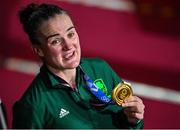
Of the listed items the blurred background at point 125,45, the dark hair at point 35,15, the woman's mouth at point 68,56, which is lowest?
the blurred background at point 125,45

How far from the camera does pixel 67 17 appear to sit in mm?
1486

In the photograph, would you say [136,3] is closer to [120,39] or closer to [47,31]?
[120,39]

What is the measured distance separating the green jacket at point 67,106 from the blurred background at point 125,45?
0.92 meters

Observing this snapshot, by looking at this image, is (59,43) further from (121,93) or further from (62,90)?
(121,93)

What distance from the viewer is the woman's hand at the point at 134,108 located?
4.81ft

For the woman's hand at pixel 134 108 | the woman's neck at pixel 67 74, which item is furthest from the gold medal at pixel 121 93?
the woman's neck at pixel 67 74

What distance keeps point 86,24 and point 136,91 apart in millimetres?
577

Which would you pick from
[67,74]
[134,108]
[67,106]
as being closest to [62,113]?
[67,106]

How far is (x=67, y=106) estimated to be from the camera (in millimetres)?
1526

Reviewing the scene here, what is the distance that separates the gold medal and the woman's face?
0.54ft

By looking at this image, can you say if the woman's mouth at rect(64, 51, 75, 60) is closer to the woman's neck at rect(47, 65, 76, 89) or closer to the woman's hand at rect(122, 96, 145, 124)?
the woman's neck at rect(47, 65, 76, 89)

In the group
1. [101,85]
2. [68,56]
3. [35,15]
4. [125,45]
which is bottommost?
[125,45]

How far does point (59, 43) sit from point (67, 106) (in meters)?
0.22

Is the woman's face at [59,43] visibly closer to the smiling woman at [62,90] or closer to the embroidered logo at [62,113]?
the smiling woman at [62,90]
